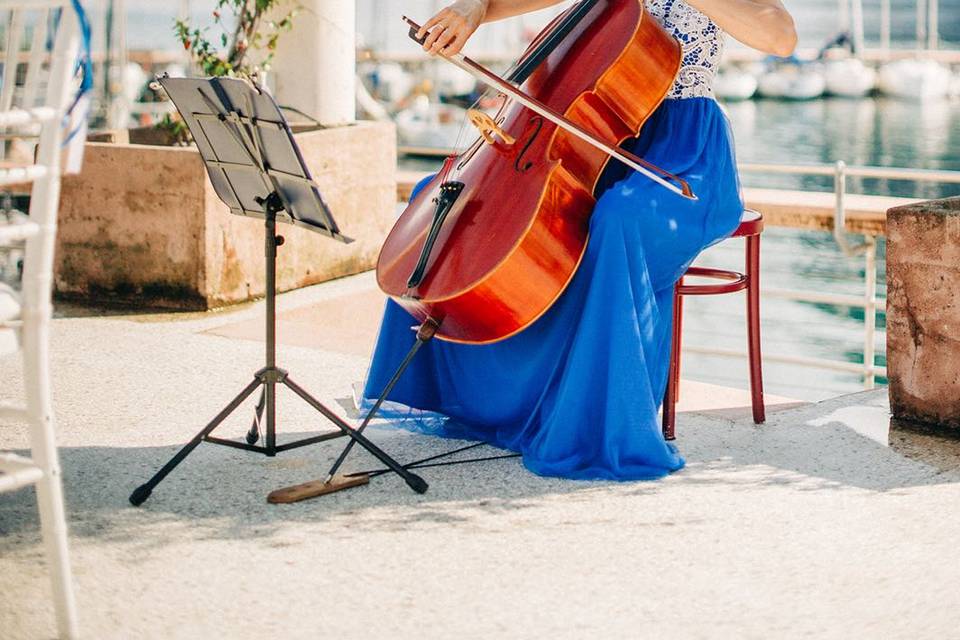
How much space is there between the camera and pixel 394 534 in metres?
2.85

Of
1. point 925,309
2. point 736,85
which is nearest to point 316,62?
point 925,309

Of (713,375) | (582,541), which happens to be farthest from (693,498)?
(713,375)

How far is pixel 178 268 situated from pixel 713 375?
14.7m

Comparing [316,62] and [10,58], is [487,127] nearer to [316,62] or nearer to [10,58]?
[10,58]

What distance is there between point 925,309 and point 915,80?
44.3 meters

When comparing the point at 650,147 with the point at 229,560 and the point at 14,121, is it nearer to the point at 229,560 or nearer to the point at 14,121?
the point at 229,560

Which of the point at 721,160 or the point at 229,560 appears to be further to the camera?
the point at 721,160

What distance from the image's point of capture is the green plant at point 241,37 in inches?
223

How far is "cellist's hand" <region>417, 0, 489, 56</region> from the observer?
3.24 meters

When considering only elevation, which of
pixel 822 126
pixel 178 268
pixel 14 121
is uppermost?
pixel 822 126

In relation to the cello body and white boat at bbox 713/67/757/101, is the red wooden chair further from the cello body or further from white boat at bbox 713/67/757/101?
white boat at bbox 713/67/757/101

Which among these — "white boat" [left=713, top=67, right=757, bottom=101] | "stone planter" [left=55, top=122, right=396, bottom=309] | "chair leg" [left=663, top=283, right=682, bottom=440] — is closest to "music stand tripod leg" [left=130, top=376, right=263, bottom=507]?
"chair leg" [left=663, top=283, right=682, bottom=440]

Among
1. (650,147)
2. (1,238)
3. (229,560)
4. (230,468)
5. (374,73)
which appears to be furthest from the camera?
(374,73)

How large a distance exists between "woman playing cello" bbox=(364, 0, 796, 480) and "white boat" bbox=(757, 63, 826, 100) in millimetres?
44829
